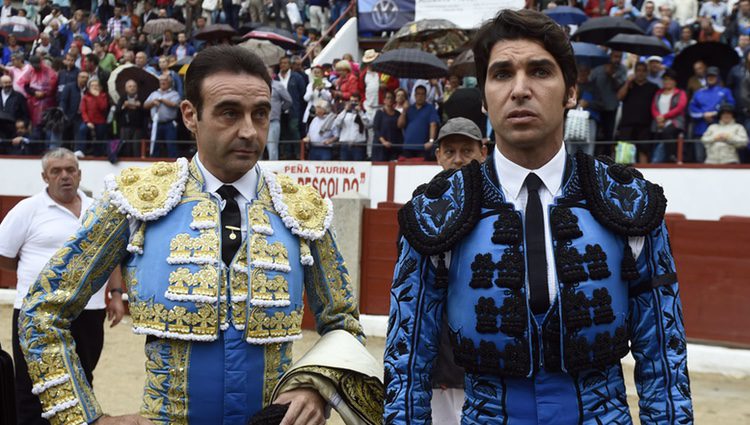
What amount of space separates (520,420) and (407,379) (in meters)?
0.24

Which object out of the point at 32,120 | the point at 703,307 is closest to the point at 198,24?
the point at 32,120

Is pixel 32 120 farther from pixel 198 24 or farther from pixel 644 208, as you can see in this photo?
pixel 644 208

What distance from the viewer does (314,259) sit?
2.52 metres

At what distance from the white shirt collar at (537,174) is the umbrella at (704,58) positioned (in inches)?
319

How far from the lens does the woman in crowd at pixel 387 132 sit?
35.3 feet

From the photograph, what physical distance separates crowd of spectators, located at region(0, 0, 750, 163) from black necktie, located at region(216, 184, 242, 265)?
8.49 feet

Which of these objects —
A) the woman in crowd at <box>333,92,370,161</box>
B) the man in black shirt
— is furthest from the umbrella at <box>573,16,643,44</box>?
the woman in crowd at <box>333,92,370,161</box>

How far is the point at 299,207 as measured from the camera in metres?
2.51

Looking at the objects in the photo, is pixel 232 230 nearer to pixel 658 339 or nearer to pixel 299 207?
pixel 299 207

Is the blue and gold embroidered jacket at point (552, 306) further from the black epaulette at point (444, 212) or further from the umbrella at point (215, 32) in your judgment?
the umbrella at point (215, 32)

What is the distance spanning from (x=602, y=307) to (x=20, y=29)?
17166 millimetres

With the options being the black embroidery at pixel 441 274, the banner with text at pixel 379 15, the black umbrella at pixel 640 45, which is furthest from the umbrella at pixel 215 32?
the black embroidery at pixel 441 274

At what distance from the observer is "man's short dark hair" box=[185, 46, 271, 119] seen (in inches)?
93.4

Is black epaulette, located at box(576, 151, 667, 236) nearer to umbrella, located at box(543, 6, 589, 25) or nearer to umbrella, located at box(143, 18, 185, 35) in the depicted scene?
umbrella, located at box(543, 6, 589, 25)
